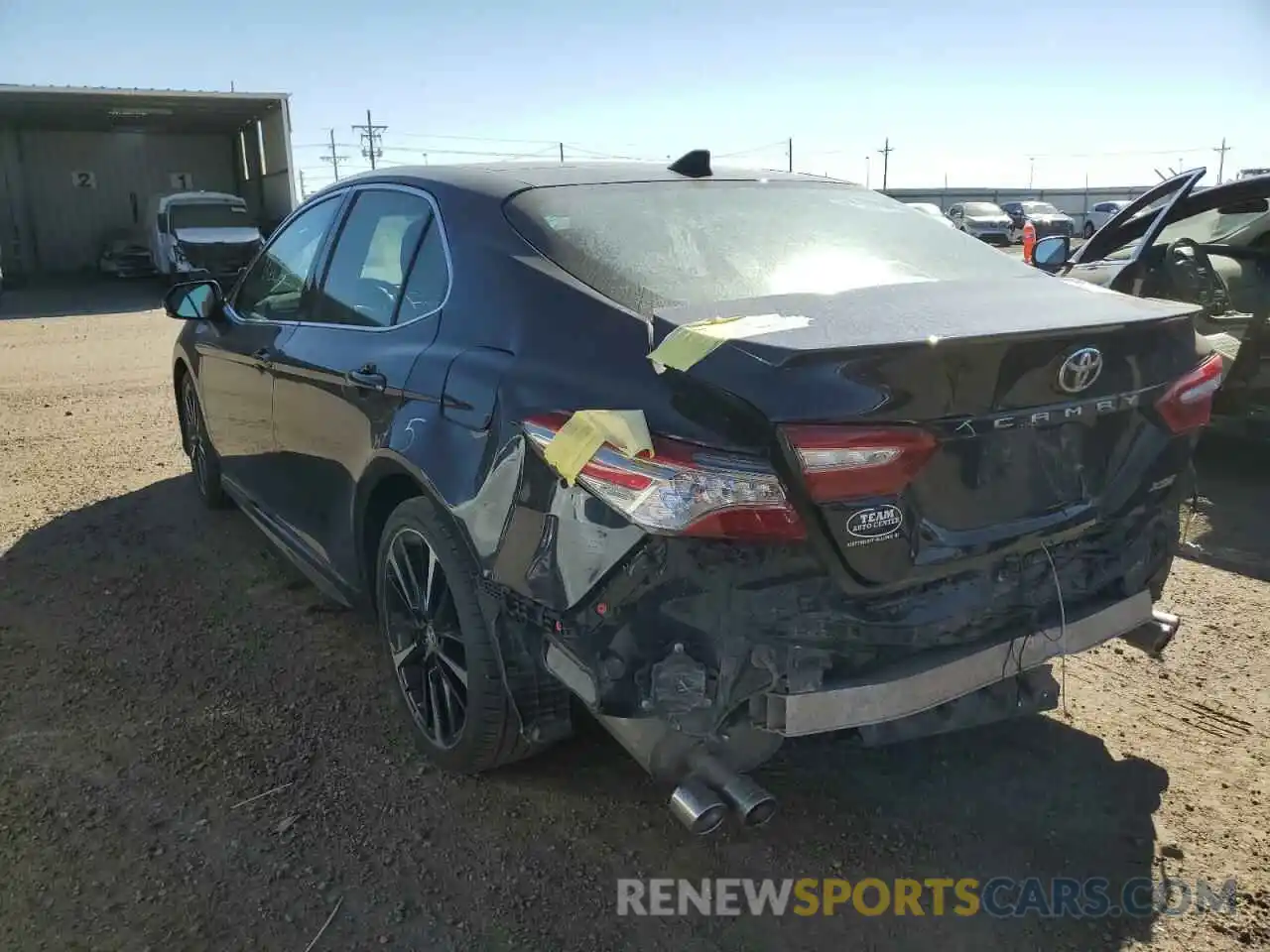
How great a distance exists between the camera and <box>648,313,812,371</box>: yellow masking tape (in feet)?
6.75

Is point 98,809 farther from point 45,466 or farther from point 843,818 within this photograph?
point 45,466

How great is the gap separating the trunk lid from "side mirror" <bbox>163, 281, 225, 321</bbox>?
3044 mm

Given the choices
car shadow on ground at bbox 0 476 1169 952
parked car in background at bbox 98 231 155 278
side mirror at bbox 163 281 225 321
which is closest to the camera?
car shadow on ground at bbox 0 476 1169 952

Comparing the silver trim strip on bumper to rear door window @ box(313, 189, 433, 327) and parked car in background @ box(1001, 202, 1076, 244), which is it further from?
parked car in background @ box(1001, 202, 1076, 244)

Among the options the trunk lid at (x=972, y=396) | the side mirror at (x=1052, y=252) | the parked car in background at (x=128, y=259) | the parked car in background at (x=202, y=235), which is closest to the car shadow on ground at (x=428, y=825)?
the trunk lid at (x=972, y=396)

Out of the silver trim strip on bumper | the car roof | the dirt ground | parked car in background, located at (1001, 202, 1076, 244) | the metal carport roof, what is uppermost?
the metal carport roof

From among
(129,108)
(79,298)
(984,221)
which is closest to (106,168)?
(129,108)

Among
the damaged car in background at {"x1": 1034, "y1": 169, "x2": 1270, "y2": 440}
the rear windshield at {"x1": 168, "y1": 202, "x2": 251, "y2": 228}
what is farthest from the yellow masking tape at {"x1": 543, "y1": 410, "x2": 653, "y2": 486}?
the rear windshield at {"x1": 168, "y1": 202, "x2": 251, "y2": 228}

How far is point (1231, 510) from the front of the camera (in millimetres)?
5211

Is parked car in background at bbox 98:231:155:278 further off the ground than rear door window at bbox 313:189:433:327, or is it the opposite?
rear door window at bbox 313:189:433:327

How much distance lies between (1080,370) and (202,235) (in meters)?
22.5

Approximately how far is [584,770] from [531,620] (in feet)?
2.73

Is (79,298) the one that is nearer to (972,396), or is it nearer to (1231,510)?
(1231,510)

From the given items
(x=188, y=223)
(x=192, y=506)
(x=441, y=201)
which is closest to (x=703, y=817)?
(x=441, y=201)
